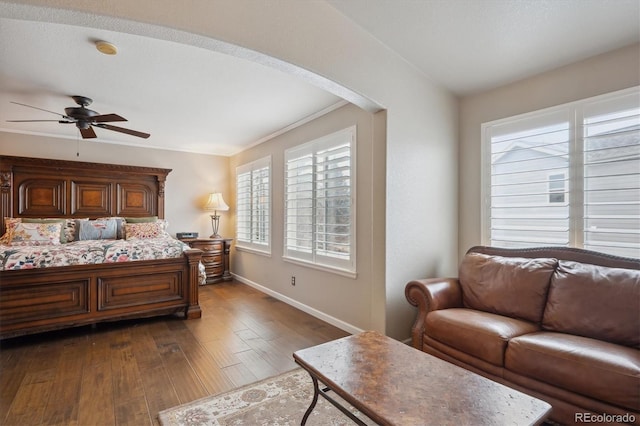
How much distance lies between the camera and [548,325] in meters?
2.18

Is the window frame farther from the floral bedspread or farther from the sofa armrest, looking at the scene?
the sofa armrest

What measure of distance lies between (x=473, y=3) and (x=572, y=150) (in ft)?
4.81

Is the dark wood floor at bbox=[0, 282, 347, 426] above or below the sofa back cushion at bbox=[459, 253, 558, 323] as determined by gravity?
below

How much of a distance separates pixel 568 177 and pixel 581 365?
1566mm

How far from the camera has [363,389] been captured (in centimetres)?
137

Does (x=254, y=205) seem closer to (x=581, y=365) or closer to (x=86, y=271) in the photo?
(x=86, y=271)

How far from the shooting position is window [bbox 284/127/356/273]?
136 inches

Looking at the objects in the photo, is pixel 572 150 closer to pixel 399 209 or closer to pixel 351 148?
pixel 399 209

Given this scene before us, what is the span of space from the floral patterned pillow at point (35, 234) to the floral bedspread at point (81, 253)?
58 centimetres

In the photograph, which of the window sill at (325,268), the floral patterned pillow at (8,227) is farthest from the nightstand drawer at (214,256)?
the floral patterned pillow at (8,227)

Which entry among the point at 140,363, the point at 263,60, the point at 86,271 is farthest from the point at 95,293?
the point at 263,60

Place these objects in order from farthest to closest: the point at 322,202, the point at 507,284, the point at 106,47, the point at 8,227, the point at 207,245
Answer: the point at 207,245 < the point at 8,227 < the point at 322,202 < the point at 507,284 < the point at 106,47

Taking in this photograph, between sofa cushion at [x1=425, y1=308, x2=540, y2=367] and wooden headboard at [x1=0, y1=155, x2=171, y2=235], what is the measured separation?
5.11m

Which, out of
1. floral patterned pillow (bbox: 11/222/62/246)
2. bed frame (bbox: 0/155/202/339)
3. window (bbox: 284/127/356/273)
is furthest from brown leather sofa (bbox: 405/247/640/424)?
floral patterned pillow (bbox: 11/222/62/246)
